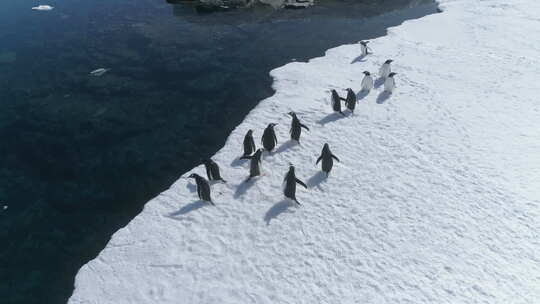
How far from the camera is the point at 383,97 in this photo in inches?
711

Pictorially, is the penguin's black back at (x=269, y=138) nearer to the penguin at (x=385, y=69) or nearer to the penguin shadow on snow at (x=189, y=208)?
the penguin shadow on snow at (x=189, y=208)

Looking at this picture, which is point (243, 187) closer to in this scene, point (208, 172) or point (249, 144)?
point (208, 172)

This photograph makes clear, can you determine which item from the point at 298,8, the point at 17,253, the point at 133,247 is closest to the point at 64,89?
the point at 17,253

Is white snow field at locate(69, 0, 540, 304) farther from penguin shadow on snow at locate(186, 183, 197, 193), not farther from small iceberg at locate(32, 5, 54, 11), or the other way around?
small iceberg at locate(32, 5, 54, 11)

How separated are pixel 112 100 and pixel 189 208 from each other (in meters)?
9.28

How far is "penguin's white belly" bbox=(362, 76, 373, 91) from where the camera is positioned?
1841 cm

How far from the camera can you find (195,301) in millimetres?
9547

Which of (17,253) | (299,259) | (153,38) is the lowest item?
(17,253)

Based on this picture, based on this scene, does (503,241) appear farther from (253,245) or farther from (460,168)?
(253,245)

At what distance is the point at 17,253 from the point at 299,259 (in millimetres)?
7811

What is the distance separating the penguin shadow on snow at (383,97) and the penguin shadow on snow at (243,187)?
748cm

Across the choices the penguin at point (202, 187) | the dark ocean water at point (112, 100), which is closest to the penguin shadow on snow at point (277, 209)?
the penguin at point (202, 187)

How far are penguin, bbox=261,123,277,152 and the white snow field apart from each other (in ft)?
1.15

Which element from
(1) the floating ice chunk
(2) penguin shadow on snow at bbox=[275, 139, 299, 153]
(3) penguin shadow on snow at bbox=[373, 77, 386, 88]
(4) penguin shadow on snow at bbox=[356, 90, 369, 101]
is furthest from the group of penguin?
(1) the floating ice chunk
